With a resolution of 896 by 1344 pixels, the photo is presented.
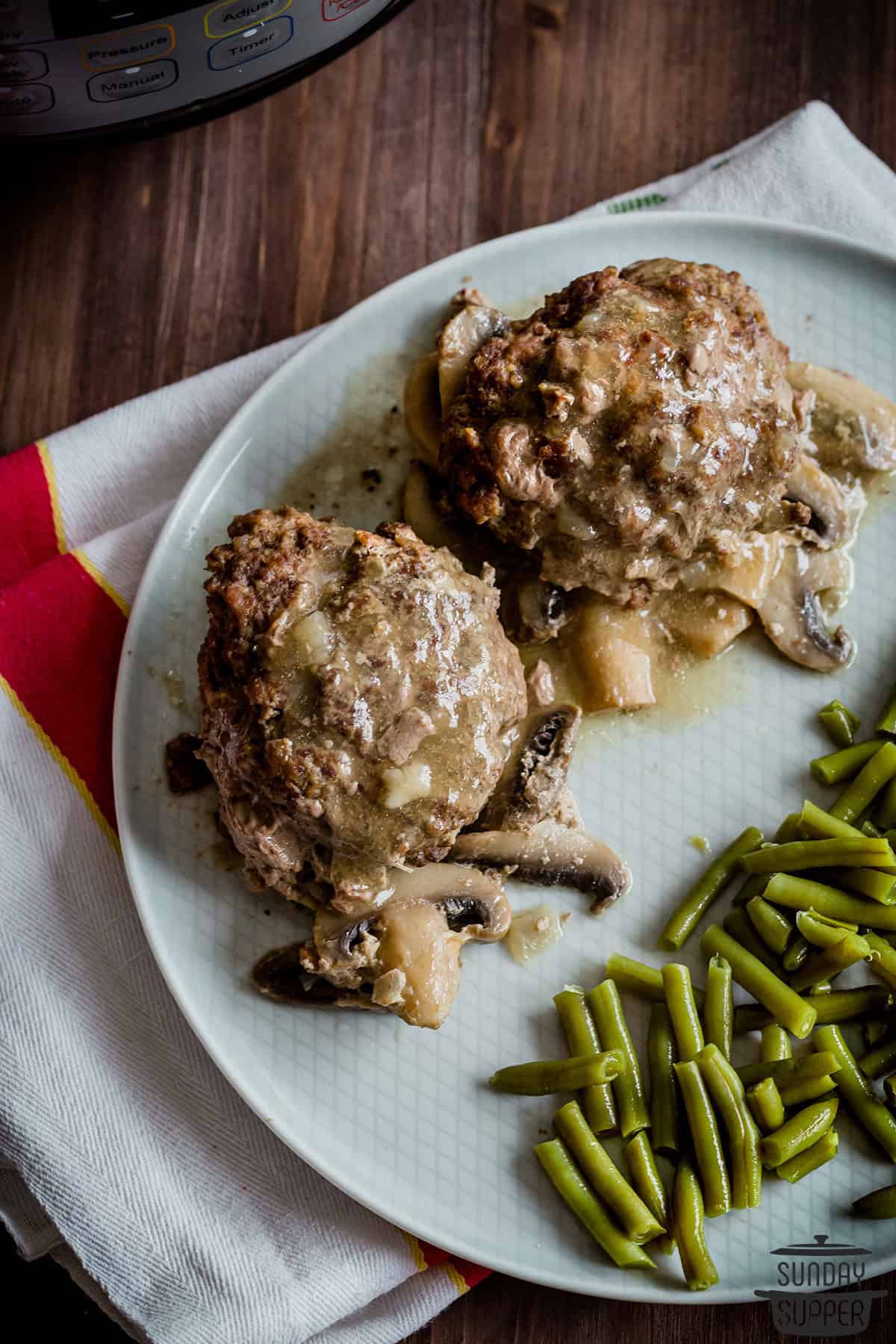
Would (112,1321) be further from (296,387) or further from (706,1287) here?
(296,387)

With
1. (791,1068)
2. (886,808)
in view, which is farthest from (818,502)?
(791,1068)

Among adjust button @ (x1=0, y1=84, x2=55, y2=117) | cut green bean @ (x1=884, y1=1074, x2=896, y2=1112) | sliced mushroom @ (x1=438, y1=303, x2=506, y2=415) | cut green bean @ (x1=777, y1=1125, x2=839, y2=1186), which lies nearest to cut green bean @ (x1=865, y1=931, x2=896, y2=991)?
cut green bean @ (x1=884, y1=1074, x2=896, y2=1112)

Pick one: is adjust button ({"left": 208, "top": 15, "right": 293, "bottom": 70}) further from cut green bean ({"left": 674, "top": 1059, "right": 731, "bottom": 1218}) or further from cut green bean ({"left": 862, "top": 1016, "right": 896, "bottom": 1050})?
cut green bean ({"left": 862, "top": 1016, "right": 896, "bottom": 1050})

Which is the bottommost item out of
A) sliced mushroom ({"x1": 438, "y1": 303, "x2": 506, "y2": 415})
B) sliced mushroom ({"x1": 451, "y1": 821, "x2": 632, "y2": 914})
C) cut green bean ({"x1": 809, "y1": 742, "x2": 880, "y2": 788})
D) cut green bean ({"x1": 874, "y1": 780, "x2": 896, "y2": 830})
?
sliced mushroom ({"x1": 451, "y1": 821, "x2": 632, "y2": 914})

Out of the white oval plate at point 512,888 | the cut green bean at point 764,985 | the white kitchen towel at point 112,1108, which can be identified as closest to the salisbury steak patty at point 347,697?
the white oval plate at point 512,888

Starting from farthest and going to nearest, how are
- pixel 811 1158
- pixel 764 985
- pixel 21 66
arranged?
pixel 764 985 → pixel 811 1158 → pixel 21 66

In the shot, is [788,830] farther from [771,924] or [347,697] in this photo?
[347,697]
